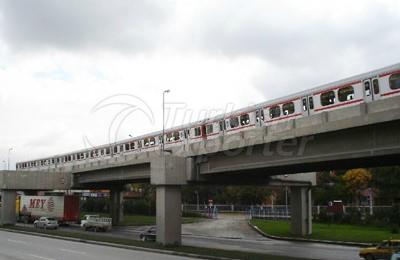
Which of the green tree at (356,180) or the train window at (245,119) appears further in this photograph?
the green tree at (356,180)

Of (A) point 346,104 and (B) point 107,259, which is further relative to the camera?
(A) point 346,104

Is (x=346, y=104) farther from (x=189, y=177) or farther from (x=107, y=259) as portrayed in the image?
(x=107, y=259)

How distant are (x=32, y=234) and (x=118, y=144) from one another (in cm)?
1937

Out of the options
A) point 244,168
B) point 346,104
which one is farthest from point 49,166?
point 346,104

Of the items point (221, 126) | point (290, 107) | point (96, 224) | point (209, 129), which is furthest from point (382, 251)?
point (96, 224)

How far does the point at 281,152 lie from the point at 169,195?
10267 mm

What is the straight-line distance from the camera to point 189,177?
35344 millimetres

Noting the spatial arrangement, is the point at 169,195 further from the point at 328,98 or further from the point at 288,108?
the point at 328,98

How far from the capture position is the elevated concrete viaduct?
71.5 feet

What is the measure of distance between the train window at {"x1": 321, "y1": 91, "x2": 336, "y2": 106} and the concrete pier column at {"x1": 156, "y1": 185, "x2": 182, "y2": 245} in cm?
1167

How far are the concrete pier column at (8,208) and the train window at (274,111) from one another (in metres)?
36.3

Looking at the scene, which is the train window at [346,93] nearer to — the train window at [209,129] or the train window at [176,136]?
the train window at [209,129]

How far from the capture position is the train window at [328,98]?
29.1 m

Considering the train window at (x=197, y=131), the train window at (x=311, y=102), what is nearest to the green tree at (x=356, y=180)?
the train window at (x=197, y=131)
